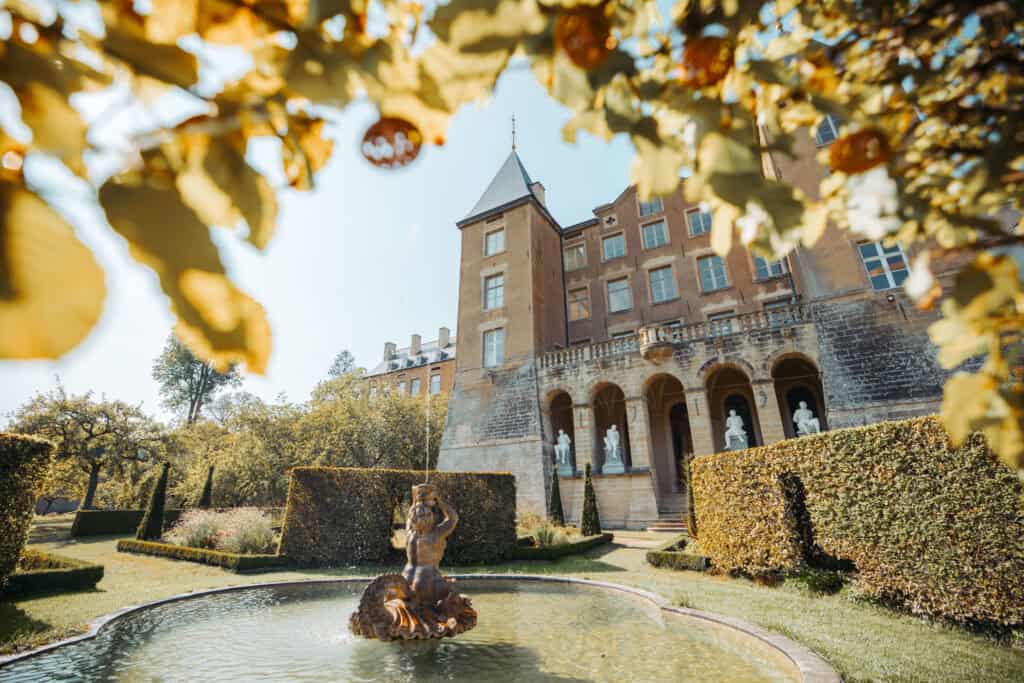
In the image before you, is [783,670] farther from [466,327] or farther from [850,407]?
[466,327]

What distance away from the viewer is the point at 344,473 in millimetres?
11344

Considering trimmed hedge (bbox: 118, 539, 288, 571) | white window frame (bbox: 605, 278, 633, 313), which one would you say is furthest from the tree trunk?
white window frame (bbox: 605, 278, 633, 313)

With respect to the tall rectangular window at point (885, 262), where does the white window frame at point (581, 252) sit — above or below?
above

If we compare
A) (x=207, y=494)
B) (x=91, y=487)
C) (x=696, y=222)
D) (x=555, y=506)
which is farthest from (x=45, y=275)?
(x=91, y=487)

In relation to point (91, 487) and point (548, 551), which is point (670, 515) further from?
point (91, 487)

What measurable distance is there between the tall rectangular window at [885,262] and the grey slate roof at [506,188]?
14063 millimetres

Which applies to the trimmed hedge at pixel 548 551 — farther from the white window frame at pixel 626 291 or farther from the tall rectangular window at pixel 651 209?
the tall rectangular window at pixel 651 209

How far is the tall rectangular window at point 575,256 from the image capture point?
24.7 metres

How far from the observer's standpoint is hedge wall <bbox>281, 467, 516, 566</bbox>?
421 inches

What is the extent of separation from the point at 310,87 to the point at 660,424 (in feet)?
69.4

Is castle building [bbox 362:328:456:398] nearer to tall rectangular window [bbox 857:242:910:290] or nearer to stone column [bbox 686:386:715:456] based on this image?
stone column [bbox 686:386:715:456]

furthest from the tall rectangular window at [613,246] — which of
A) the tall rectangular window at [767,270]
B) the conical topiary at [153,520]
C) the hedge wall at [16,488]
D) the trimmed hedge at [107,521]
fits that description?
the trimmed hedge at [107,521]

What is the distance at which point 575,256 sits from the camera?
2509 cm

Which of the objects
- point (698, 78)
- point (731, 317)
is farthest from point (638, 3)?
point (731, 317)
